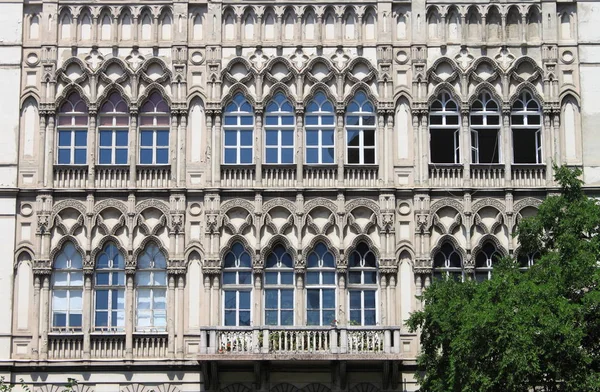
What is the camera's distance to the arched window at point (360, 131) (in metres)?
45.2

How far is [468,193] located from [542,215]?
5274 millimetres

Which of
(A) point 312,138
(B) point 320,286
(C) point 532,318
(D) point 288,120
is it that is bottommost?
(C) point 532,318

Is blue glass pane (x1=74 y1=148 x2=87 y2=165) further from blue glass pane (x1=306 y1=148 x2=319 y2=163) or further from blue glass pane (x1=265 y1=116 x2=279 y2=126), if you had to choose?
blue glass pane (x1=306 y1=148 x2=319 y2=163)

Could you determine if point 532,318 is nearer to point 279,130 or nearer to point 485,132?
point 485,132

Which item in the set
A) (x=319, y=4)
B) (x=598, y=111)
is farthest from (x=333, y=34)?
(x=598, y=111)

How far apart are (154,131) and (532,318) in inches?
584

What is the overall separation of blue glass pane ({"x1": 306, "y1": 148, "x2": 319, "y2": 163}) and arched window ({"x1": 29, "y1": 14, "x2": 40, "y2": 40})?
375 inches

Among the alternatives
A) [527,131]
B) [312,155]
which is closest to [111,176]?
[312,155]

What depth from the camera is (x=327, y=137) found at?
45.3m

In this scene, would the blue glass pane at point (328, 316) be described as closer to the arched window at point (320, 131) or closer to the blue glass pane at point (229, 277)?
the blue glass pane at point (229, 277)

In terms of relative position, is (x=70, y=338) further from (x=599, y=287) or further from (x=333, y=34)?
(x=599, y=287)

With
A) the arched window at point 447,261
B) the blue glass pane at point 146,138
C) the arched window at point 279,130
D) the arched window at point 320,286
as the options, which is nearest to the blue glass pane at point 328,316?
the arched window at point 320,286

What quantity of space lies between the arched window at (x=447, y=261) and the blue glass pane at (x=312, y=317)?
12.7 feet

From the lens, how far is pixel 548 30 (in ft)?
151
